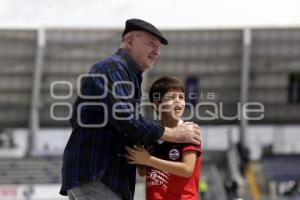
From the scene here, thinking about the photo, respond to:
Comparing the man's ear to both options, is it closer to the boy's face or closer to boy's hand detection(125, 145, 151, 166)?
the boy's face

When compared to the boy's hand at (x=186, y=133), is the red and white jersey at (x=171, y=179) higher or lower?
lower

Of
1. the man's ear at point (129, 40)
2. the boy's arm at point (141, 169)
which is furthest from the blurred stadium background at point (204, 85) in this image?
the man's ear at point (129, 40)

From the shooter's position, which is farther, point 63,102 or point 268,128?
point 268,128

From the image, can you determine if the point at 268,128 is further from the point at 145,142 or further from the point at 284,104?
the point at 145,142

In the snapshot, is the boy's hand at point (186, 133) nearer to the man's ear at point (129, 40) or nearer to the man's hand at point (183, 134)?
the man's hand at point (183, 134)

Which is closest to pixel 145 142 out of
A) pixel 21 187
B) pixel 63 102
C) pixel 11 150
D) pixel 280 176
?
pixel 21 187

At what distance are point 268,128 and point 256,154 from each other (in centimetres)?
164

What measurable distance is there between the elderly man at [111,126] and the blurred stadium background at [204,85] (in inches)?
816

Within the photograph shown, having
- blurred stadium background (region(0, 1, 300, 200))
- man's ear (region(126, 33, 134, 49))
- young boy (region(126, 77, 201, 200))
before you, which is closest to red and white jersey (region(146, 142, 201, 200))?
young boy (region(126, 77, 201, 200))

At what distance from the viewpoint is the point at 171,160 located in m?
2.77

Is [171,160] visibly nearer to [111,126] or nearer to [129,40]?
[111,126]

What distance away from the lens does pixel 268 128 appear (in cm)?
2673

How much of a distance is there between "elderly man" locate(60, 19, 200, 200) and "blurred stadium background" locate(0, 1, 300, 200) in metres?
20.7

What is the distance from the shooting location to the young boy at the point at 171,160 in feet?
8.90
